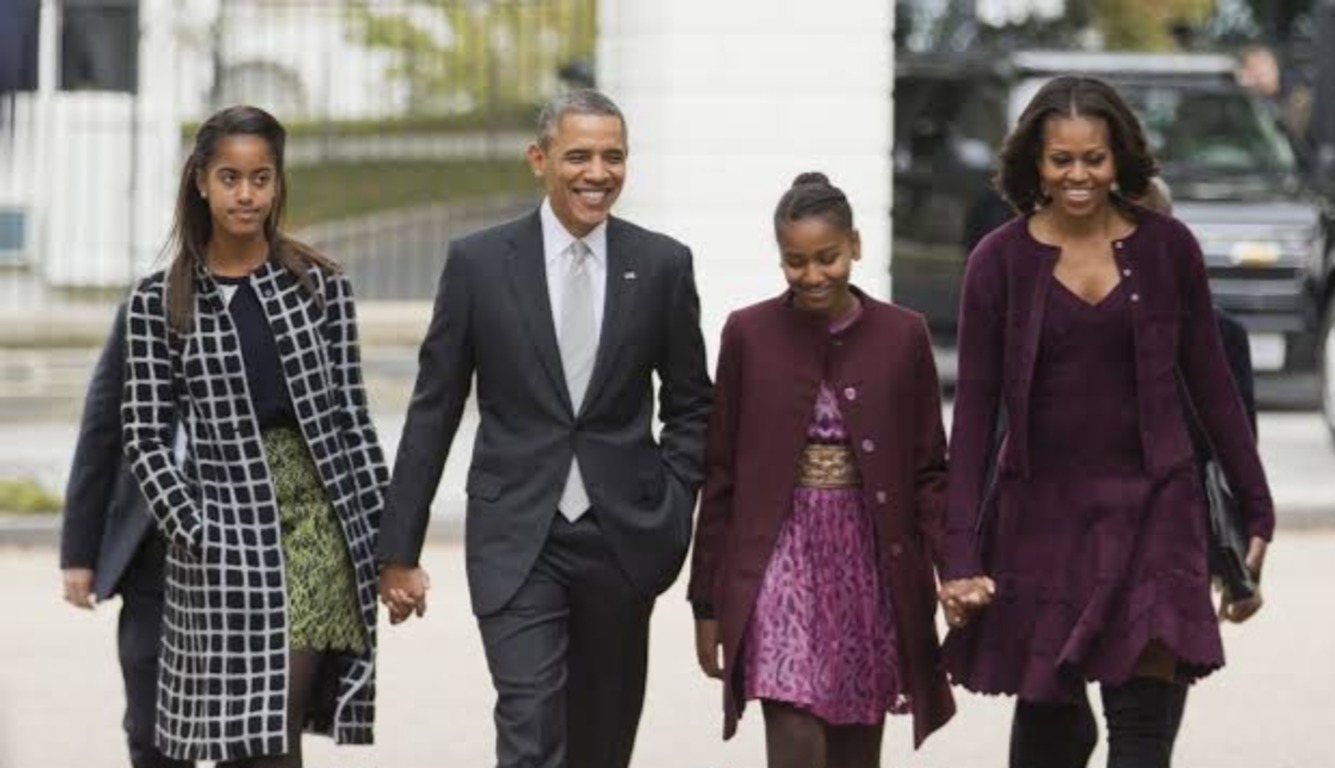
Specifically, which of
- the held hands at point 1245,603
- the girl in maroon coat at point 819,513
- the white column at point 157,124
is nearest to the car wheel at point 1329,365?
the white column at point 157,124

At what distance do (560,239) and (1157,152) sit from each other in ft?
45.5

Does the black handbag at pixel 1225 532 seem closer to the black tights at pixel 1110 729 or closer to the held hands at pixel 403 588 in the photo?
the black tights at pixel 1110 729

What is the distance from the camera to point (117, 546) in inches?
300

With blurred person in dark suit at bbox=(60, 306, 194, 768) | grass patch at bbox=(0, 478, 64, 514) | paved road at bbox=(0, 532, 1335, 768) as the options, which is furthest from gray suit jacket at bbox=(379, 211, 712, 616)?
grass patch at bbox=(0, 478, 64, 514)

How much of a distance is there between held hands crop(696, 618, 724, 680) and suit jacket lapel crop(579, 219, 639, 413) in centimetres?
53

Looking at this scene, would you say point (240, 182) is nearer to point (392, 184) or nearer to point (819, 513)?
point (819, 513)

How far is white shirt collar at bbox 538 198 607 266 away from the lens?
7480 mm

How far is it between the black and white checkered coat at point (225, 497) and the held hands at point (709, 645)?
68 cm

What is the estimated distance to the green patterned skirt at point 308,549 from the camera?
7.43m

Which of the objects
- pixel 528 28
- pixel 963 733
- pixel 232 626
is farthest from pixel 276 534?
pixel 528 28

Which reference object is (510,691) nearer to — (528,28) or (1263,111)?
(1263,111)

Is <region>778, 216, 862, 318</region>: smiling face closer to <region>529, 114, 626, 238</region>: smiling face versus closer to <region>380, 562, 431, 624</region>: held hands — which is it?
<region>529, 114, 626, 238</region>: smiling face

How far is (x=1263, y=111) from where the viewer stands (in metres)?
21.8

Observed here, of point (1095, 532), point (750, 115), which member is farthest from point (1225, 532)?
point (750, 115)
